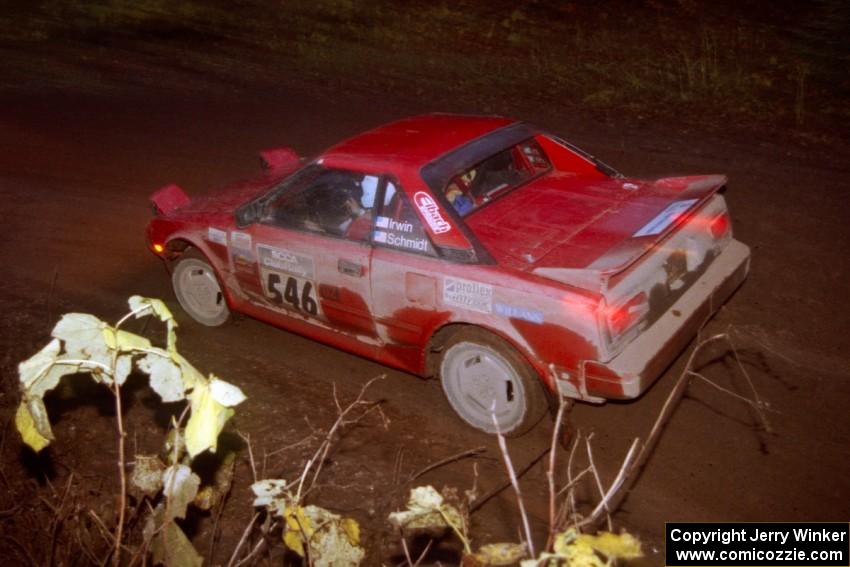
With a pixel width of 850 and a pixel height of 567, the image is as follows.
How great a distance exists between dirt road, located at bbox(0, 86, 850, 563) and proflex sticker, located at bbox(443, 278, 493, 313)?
2.95 feet

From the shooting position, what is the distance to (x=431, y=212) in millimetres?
4359

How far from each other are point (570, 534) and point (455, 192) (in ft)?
10.3

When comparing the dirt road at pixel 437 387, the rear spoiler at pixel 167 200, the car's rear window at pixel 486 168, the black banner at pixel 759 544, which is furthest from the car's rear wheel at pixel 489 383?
the rear spoiler at pixel 167 200

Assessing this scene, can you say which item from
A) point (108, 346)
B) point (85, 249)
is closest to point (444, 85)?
point (85, 249)

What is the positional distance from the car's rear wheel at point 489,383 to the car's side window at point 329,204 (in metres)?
0.89

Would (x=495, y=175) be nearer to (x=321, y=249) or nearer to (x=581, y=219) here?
(x=581, y=219)

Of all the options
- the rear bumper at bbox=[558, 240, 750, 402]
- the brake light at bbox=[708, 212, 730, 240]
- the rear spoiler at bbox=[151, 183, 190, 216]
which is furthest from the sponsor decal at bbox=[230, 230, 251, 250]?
the brake light at bbox=[708, 212, 730, 240]

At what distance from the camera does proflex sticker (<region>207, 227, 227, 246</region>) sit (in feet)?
17.7

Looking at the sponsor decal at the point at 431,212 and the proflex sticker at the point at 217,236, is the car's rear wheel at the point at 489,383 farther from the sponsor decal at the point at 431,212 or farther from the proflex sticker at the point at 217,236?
the proflex sticker at the point at 217,236

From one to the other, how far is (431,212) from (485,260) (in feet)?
1.38

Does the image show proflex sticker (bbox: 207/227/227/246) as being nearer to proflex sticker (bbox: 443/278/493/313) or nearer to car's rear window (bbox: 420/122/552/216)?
car's rear window (bbox: 420/122/552/216)

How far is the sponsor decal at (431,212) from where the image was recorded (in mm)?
4320

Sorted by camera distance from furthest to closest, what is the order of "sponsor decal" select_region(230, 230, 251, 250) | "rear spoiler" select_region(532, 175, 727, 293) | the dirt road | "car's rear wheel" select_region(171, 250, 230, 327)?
"car's rear wheel" select_region(171, 250, 230, 327)
"sponsor decal" select_region(230, 230, 251, 250)
the dirt road
"rear spoiler" select_region(532, 175, 727, 293)

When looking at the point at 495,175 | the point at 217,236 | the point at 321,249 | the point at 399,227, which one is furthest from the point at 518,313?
the point at 217,236
